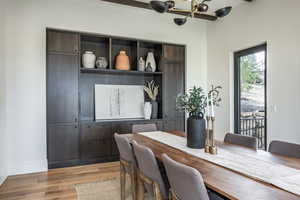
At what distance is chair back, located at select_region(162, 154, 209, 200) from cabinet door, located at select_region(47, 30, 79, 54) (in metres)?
2.97

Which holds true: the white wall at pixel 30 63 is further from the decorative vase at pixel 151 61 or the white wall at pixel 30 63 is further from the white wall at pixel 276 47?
the white wall at pixel 276 47

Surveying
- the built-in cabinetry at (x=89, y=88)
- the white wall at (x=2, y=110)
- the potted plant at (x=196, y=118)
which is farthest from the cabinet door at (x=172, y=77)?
the white wall at (x=2, y=110)

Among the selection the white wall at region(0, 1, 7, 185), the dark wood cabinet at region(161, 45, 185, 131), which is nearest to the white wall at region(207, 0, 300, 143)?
the dark wood cabinet at region(161, 45, 185, 131)

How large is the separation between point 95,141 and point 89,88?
108 cm

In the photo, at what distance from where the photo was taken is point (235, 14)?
13.8 ft

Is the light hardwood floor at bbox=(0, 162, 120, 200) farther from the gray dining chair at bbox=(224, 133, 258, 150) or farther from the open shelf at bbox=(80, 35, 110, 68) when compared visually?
the open shelf at bbox=(80, 35, 110, 68)

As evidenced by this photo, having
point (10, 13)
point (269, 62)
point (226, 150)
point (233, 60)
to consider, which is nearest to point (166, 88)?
point (233, 60)

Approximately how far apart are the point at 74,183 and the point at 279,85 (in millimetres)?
3520

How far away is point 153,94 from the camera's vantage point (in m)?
4.46

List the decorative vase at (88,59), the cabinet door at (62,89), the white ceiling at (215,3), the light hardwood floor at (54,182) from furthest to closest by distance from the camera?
the white ceiling at (215,3) < the decorative vase at (88,59) < the cabinet door at (62,89) < the light hardwood floor at (54,182)

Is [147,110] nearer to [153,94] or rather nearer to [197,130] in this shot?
[153,94]

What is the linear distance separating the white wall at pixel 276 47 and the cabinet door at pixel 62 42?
3105mm

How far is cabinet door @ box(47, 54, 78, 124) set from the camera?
11.4 ft

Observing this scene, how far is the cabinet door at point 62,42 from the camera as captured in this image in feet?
11.5
